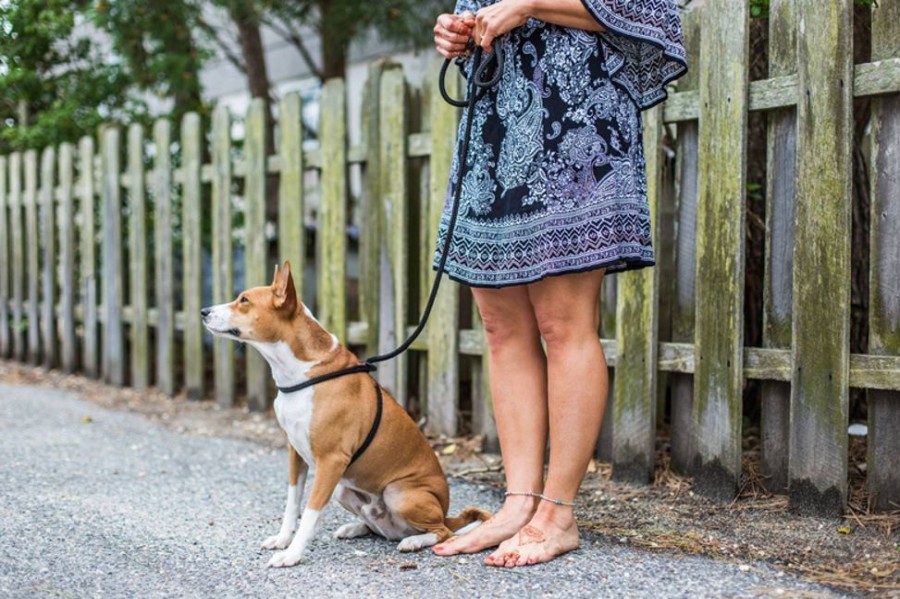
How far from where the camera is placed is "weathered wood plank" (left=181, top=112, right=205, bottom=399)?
6.07 meters

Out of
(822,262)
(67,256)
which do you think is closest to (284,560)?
(822,262)

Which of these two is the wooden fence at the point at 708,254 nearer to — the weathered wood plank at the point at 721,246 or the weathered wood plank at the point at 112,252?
the weathered wood plank at the point at 721,246

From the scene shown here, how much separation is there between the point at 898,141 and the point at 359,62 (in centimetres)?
781

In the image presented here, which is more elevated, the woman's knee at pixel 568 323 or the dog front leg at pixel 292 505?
the woman's knee at pixel 568 323

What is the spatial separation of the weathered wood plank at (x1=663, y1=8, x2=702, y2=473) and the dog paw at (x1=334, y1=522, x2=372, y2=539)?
137 centimetres

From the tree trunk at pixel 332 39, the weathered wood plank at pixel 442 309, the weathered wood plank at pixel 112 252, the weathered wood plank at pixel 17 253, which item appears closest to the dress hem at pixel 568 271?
the weathered wood plank at pixel 442 309

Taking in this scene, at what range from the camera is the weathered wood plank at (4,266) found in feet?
26.5

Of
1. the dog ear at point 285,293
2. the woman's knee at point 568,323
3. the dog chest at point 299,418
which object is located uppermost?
the dog ear at point 285,293

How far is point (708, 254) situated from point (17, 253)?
248 inches

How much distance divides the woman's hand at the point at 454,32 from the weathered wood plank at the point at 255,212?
284 cm

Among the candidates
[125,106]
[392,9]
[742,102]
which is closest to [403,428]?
[742,102]

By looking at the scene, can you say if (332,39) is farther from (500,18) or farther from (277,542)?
(277,542)

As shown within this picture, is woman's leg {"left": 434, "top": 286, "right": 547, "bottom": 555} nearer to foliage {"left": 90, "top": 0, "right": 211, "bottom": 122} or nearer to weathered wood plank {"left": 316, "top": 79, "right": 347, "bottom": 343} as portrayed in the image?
weathered wood plank {"left": 316, "top": 79, "right": 347, "bottom": 343}

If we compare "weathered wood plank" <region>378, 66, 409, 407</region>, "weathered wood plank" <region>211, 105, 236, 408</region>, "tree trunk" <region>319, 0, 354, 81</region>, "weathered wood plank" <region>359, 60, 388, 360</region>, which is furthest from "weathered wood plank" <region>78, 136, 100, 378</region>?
"weathered wood plank" <region>378, 66, 409, 407</region>
